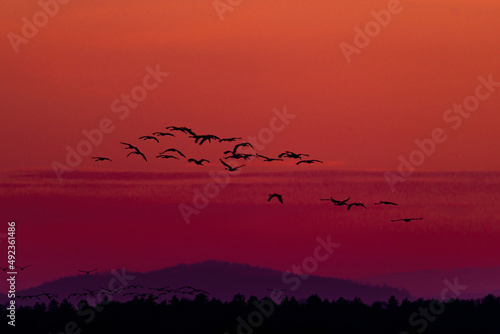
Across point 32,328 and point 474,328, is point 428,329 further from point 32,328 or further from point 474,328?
point 32,328

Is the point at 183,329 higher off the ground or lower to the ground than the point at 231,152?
lower

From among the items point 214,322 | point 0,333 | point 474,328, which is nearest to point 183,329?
point 214,322

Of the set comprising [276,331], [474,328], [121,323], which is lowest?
[474,328]


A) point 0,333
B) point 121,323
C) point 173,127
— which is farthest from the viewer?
point 121,323

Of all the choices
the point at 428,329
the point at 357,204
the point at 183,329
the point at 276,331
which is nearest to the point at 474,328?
the point at 428,329

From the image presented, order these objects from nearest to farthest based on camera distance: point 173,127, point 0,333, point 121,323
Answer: point 173,127 < point 0,333 < point 121,323

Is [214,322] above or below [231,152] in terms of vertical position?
below

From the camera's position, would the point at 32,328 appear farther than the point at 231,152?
Yes

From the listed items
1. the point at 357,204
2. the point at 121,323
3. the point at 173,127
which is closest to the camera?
the point at 173,127

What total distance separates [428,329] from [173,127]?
484 ft

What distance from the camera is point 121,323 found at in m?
192

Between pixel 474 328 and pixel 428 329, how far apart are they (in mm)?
8331

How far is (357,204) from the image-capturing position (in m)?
64.7

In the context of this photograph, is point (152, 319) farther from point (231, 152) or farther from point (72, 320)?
point (231, 152)
